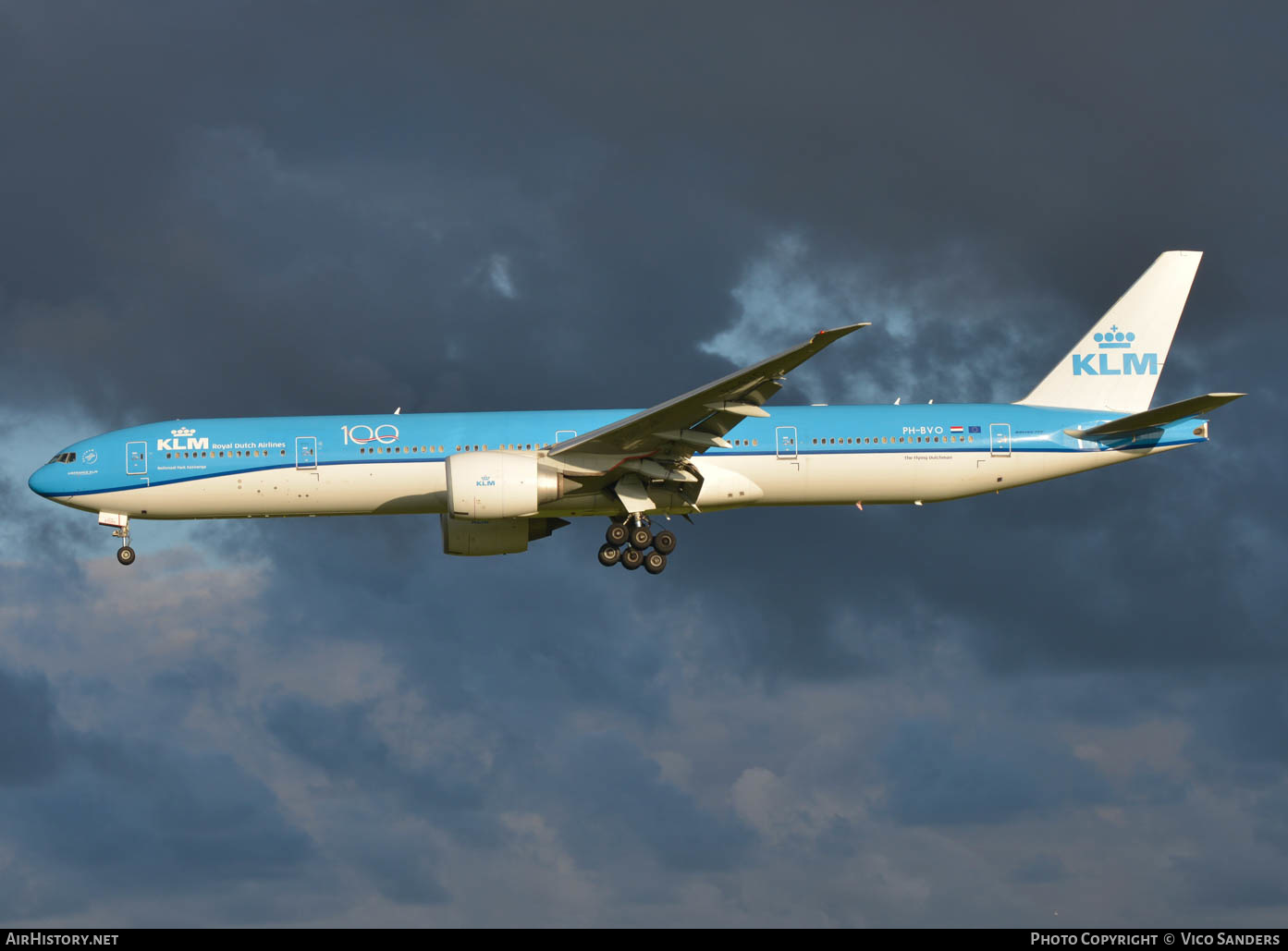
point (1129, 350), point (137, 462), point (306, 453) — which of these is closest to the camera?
point (306, 453)

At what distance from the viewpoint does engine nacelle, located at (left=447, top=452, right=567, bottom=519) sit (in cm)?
3391

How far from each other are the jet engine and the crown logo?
1694 centimetres

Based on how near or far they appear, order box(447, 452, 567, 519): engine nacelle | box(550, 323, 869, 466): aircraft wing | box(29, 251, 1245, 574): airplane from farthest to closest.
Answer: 1. box(29, 251, 1245, 574): airplane
2. box(447, 452, 567, 519): engine nacelle
3. box(550, 323, 869, 466): aircraft wing

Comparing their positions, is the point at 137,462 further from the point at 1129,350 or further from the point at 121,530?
the point at 1129,350

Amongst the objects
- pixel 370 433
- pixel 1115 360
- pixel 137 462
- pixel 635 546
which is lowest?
pixel 635 546

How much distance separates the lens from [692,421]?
3431 centimetres

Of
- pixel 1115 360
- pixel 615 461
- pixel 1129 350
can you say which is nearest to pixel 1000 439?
pixel 1115 360

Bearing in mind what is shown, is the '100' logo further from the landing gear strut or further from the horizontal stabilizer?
the horizontal stabilizer

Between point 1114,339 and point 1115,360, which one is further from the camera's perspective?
point 1114,339

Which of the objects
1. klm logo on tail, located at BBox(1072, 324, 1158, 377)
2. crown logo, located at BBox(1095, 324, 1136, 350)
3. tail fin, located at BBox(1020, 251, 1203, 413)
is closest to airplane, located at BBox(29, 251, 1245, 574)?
tail fin, located at BBox(1020, 251, 1203, 413)

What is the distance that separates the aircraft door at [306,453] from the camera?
36.6 metres

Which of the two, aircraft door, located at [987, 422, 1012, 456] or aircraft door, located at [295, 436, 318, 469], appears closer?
aircraft door, located at [295, 436, 318, 469]

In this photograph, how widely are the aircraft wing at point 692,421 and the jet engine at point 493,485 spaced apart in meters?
1.05

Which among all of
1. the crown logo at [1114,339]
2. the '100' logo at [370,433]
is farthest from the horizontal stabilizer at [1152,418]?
the '100' logo at [370,433]
